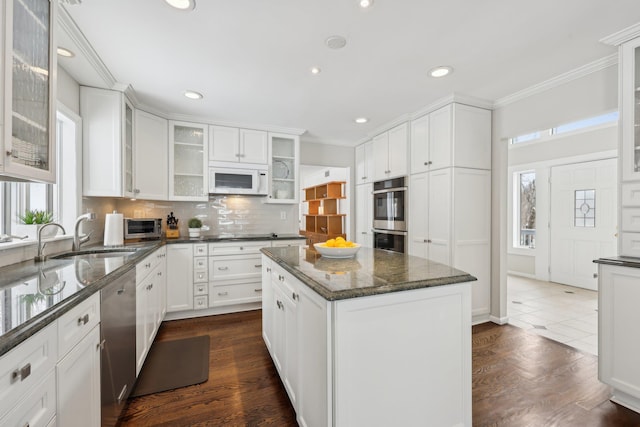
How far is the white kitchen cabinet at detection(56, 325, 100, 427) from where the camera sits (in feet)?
3.34

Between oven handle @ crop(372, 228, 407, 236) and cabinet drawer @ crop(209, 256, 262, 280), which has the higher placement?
oven handle @ crop(372, 228, 407, 236)

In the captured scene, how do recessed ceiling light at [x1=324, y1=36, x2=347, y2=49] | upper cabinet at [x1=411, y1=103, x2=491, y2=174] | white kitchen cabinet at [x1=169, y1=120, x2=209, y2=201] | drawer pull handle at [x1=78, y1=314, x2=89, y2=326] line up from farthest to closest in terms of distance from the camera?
white kitchen cabinet at [x1=169, y1=120, x2=209, y2=201]
upper cabinet at [x1=411, y1=103, x2=491, y2=174]
recessed ceiling light at [x1=324, y1=36, x2=347, y2=49]
drawer pull handle at [x1=78, y1=314, x2=89, y2=326]

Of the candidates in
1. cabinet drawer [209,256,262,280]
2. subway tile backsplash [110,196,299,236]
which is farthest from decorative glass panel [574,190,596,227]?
cabinet drawer [209,256,262,280]

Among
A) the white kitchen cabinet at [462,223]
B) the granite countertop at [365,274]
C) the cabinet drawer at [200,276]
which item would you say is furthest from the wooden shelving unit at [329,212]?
the granite countertop at [365,274]

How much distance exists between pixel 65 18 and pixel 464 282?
9.17 ft

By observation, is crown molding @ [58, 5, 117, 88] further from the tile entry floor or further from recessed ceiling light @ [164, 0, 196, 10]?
the tile entry floor

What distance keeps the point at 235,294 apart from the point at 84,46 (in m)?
2.74

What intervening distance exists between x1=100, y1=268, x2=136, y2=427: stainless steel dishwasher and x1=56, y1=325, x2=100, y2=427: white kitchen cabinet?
76mm

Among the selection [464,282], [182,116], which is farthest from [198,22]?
[464,282]

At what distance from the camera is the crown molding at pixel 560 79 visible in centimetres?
227

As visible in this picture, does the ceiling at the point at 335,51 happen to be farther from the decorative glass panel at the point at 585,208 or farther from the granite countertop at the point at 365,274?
the decorative glass panel at the point at 585,208

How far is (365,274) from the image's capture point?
1435mm

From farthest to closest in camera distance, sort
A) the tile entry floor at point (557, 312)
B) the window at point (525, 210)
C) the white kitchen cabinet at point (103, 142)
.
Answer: the window at point (525, 210)
the tile entry floor at point (557, 312)
the white kitchen cabinet at point (103, 142)

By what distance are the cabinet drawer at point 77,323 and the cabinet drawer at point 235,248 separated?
6.79 feet
